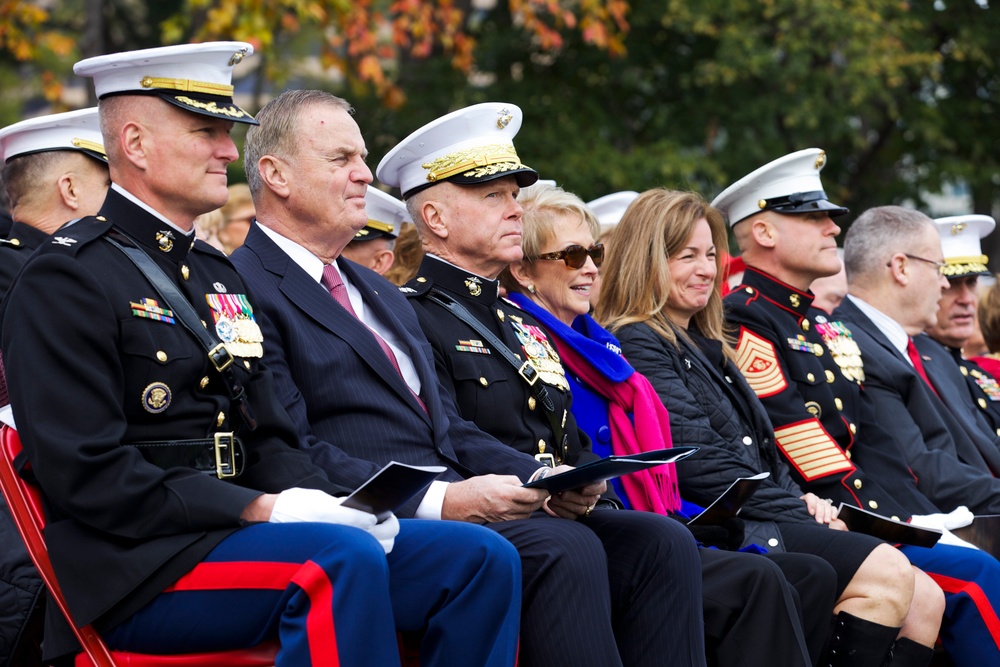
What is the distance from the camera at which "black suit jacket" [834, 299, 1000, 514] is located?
587cm

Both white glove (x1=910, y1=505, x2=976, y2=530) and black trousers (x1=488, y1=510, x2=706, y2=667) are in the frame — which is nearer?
black trousers (x1=488, y1=510, x2=706, y2=667)

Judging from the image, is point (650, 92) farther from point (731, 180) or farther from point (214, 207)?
point (214, 207)

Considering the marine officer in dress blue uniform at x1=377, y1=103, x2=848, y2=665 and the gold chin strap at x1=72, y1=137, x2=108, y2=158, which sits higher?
the gold chin strap at x1=72, y1=137, x2=108, y2=158

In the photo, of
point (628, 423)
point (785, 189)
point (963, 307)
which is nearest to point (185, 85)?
point (628, 423)

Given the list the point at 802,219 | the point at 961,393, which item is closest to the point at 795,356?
the point at 802,219

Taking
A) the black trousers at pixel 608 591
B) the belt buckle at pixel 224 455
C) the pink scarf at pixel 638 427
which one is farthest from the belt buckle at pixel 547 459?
the belt buckle at pixel 224 455

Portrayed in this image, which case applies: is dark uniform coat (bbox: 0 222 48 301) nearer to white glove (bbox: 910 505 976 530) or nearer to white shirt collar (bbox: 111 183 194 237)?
white shirt collar (bbox: 111 183 194 237)

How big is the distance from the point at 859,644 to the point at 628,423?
1.08 m

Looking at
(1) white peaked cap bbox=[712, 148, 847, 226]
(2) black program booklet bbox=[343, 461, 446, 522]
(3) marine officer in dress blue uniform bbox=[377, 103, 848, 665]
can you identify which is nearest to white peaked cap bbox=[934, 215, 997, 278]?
(1) white peaked cap bbox=[712, 148, 847, 226]

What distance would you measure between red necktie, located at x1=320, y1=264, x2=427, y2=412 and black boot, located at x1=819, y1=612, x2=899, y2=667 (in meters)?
1.73

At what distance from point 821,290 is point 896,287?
2.50 ft

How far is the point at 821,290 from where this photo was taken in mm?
7453

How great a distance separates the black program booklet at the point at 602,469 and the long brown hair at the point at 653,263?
5.64 feet

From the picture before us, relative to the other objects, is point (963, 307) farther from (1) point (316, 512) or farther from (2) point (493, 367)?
(1) point (316, 512)
